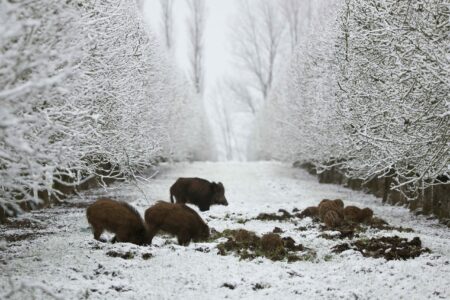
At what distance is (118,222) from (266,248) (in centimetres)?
256

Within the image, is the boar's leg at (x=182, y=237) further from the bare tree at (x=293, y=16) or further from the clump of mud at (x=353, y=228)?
the bare tree at (x=293, y=16)

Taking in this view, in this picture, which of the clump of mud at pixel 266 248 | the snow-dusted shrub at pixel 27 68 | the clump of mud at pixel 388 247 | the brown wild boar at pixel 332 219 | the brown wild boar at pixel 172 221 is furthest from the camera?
the brown wild boar at pixel 332 219

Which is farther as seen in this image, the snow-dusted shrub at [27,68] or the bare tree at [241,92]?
the bare tree at [241,92]

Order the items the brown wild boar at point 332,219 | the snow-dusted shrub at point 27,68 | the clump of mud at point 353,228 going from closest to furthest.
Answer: the snow-dusted shrub at point 27,68, the clump of mud at point 353,228, the brown wild boar at point 332,219

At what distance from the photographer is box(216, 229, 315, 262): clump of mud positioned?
887cm

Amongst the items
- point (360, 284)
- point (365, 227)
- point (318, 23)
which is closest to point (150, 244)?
point (360, 284)

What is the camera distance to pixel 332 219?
11266 mm

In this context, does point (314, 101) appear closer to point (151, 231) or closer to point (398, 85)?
point (398, 85)

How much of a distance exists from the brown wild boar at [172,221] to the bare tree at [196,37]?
4517cm

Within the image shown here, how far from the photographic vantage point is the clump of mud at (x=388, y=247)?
8336 mm

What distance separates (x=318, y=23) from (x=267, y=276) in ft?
59.7

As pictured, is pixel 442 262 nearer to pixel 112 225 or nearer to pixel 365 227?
pixel 365 227

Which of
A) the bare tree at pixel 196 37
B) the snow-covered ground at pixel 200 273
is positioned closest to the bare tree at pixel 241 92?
the bare tree at pixel 196 37

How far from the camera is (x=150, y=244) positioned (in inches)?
365
